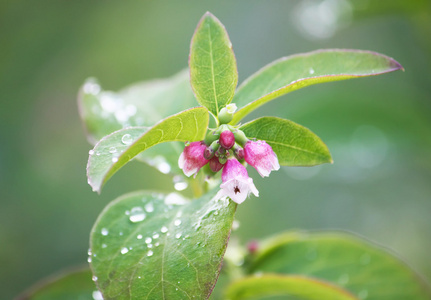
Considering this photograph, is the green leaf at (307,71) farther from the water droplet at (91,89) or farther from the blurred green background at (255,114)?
the blurred green background at (255,114)

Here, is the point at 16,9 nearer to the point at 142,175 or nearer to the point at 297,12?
the point at 142,175

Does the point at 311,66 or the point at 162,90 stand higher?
the point at 162,90

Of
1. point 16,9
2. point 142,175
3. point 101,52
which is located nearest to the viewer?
point 142,175

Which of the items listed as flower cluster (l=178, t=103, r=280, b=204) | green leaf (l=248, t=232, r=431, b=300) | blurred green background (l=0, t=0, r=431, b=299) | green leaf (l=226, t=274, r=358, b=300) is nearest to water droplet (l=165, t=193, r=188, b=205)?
flower cluster (l=178, t=103, r=280, b=204)

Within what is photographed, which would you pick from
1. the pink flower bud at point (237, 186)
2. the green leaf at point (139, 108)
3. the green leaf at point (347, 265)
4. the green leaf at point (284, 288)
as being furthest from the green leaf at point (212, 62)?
the green leaf at point (347, 265)

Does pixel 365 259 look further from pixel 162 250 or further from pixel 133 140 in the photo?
pixel 133 140

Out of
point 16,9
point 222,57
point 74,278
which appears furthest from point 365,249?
point 16,9
